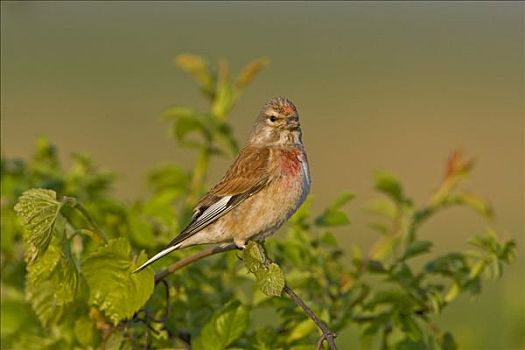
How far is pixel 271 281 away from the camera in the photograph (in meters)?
3.32

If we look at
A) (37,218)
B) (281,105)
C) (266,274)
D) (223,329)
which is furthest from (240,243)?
(37,218)

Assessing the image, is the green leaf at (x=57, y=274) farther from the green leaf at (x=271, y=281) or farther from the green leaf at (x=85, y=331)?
the green leaf at (x=271, y=281)

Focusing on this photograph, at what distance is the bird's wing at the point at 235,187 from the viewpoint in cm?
427

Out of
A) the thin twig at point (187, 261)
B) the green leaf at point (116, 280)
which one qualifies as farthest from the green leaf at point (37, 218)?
the thin twig at point (187, 261)

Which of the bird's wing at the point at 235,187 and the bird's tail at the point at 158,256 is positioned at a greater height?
the bird's wing at the point at 235,187

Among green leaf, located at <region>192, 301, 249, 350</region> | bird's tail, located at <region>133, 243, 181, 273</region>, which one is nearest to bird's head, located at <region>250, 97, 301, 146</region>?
bird's tail, located at <region>133, 243, 181, 273</region>

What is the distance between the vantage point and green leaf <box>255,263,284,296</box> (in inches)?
130

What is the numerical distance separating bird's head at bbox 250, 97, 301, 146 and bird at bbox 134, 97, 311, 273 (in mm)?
84

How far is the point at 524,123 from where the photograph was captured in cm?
2277

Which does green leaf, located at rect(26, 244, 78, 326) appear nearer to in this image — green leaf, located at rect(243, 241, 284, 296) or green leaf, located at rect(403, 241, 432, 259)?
green leaf, located at rect(243, 241, 284, 296)

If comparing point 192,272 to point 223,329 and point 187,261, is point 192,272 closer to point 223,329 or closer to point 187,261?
point 223,329

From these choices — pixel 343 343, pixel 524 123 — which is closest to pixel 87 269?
pixel 343 343

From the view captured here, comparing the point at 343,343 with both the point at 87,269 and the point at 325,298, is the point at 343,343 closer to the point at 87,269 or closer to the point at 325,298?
the point at 325,298

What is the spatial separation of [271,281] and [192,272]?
1.02 meters
